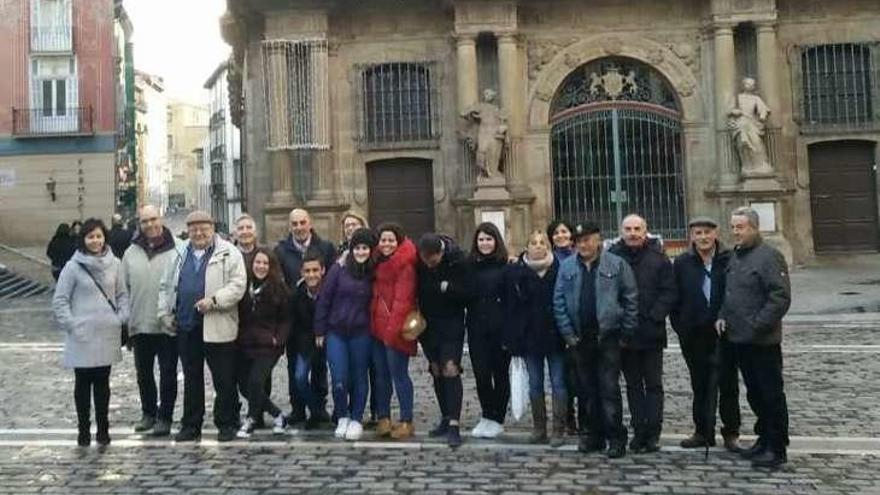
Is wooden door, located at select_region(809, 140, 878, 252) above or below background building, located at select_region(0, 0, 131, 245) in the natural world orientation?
below

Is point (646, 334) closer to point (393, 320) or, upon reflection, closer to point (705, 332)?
point (705, 332)

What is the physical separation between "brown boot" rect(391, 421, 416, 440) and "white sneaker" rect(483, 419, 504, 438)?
639mm

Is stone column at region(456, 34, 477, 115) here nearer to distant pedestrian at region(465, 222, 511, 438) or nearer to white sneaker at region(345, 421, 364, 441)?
distant pedestrian at region(465, 222, 511, 438)

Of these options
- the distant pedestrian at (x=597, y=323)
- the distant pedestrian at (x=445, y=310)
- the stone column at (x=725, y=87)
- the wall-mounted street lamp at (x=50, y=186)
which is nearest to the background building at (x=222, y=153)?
the wall-mounted street lamp at (x=50, y=186)

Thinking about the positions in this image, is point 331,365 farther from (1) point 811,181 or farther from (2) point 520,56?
(1) point 811,181

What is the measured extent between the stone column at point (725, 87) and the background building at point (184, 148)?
280 feet

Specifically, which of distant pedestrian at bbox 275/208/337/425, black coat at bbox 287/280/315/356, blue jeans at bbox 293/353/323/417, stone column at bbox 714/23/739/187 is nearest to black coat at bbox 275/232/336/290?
distant pedestrian at bbox 275/208/337/425

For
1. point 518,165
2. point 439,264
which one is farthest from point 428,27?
point 439,264

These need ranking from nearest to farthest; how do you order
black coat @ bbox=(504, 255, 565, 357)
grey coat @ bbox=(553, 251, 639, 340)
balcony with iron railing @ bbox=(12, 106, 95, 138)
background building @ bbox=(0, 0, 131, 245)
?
1. grey coat @ bbox=(553, 251, 639, 340)
2. black coat @ bbox=(504, 255, 565, 357)
3. background building @ bbox=(0, 0, 131, 245)
4. balcony with iron railing @ bbox=(12, 106, 95, 138)

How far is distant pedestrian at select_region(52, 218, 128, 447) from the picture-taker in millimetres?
7699

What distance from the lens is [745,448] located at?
7270 mm

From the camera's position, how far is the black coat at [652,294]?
23.7ft

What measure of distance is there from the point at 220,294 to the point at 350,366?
128 centimetres

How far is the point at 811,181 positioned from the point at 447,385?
56.9 feet
